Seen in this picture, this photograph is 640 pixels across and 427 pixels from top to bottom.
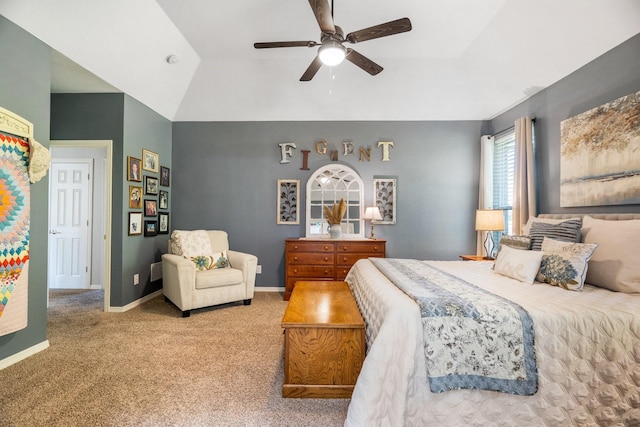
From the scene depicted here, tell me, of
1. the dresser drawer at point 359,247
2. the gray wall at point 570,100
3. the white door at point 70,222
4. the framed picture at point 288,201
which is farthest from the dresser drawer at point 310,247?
the white door at point 70,222

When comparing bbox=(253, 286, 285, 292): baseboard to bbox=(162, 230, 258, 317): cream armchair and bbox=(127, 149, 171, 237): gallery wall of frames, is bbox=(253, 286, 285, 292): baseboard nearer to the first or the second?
bbox=(162, 230, 258, 317): cream armchair

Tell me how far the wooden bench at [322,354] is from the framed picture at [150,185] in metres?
3.16

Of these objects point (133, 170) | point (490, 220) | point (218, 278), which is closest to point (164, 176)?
point (133, 170)

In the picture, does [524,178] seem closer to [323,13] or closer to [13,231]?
[323,13]

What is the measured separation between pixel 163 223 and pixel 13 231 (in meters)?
2.17

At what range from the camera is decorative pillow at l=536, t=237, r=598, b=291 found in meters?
1.93

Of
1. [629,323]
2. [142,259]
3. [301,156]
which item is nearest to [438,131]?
[301,156]

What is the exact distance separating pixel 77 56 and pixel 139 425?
3130 mm

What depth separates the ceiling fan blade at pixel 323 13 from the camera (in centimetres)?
194

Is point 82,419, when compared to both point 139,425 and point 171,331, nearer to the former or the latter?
point 139,425

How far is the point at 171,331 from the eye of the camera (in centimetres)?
296

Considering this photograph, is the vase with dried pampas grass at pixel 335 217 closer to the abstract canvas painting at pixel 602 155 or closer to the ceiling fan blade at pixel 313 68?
the ceiling fan blade at pixel 313 68

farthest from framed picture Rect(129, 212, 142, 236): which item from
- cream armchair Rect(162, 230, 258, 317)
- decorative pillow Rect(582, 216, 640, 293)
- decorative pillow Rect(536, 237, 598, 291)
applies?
decorative pillow Rect(582, 216, 640, 293)

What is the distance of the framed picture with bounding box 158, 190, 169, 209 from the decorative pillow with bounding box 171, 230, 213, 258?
30.8 inches
